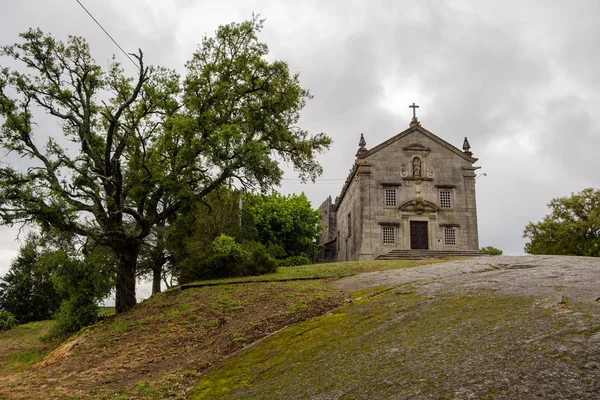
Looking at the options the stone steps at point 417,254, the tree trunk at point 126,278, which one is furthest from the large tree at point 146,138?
the stone steps at point 417,254

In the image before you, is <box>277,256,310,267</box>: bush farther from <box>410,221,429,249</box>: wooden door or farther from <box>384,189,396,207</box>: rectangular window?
<box>410,221,429,249</box>: wooden door

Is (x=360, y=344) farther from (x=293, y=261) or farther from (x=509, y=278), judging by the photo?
(x=293, y=261)

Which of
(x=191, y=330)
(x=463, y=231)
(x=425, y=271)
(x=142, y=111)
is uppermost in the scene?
(x=142, y=111)

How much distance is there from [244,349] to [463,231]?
2708 centimetres

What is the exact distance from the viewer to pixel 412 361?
7.21 metres

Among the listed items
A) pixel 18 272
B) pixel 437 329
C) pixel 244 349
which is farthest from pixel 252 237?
Answer: pixel 437 329

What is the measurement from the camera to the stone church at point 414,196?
34.7m

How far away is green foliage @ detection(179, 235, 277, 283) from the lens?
23453 millimetres

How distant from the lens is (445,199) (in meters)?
35.5

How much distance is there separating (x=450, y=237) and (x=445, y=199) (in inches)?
107

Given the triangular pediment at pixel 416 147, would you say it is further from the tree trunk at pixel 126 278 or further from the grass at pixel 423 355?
the grass at pixel 423 355

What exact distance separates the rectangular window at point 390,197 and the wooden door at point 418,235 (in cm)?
191

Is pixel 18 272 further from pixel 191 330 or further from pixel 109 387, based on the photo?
pixel 109 387

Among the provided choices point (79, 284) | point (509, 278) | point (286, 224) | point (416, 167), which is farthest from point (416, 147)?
point (79, 284)
